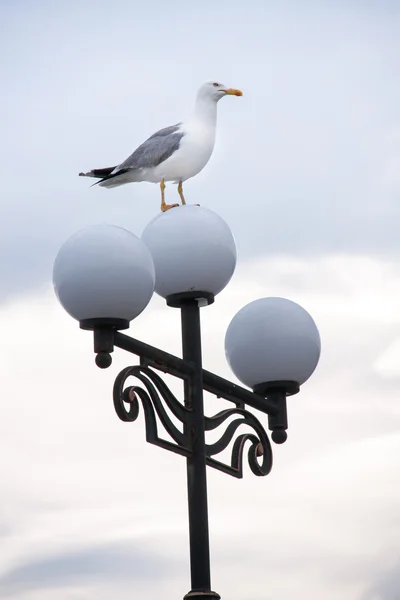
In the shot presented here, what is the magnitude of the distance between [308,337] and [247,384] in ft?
Result: 1.27

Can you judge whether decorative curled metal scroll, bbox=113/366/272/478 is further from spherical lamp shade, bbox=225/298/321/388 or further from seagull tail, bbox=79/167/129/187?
seagull tail, bbox=79/167/129/187

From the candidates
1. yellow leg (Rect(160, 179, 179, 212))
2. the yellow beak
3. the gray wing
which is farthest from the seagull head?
yellow leg (Rect(160, 179, 179, 212))

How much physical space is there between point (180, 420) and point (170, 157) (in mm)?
2309

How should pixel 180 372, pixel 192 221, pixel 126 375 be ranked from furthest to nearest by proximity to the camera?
pixel 192 221 < pixel 180 372 < pixel 126 375

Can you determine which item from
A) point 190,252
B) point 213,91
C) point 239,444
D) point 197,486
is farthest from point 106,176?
point 197,486

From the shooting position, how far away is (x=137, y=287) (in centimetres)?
416

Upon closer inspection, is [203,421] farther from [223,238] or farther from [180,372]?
[223,238]

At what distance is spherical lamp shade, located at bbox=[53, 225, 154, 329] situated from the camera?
4.12 meters

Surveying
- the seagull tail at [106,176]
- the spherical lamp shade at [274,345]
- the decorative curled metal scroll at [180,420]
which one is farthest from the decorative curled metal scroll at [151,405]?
the seagull tail at [106,176]

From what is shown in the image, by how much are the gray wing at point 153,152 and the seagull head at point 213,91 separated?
0.50m

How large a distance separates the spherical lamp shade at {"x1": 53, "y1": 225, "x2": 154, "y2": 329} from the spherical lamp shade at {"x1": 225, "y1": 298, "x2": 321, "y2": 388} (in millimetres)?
1081

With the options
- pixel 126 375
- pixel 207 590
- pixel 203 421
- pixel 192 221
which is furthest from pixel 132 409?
pixel 192 221

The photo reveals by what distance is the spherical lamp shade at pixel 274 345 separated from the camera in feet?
16.8

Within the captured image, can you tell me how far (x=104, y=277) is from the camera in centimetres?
412
